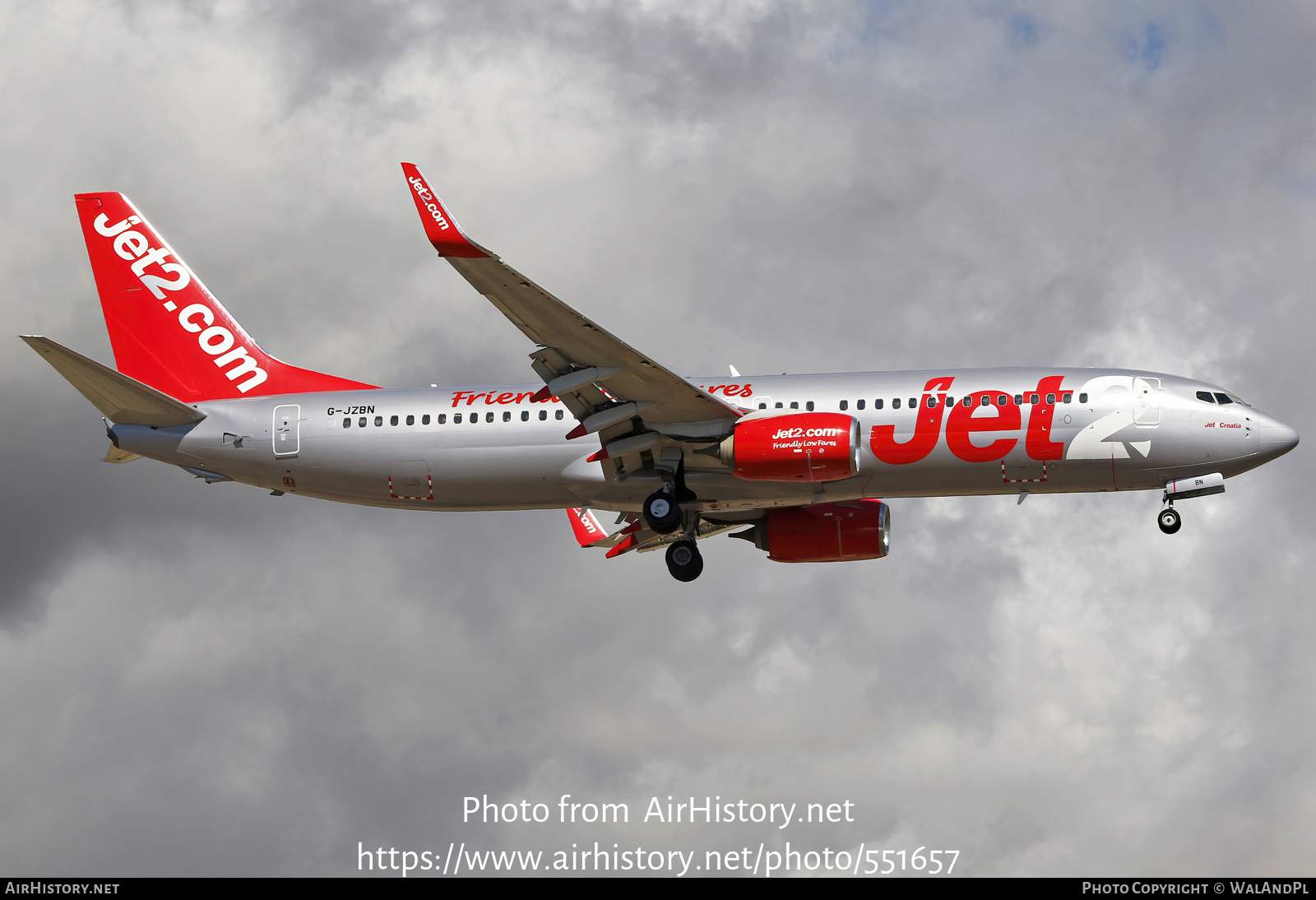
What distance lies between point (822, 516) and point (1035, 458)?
9.13 metres

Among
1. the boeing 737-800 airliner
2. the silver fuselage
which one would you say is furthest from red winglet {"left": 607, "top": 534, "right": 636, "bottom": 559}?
the silver fuselage

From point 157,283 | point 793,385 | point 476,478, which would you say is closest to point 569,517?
point 476,478

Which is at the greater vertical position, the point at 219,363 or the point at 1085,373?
the point at 219,363

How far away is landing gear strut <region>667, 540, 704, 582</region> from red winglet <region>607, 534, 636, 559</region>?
4581 mm

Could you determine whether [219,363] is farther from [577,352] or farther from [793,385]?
[793,385]

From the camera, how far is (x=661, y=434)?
41250 millimetres

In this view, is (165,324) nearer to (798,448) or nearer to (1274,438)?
(798,448)

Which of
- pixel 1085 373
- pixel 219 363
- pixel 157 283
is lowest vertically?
pixel 1085 373

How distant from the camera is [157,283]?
49.6 meters

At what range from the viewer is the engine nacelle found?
46.8m

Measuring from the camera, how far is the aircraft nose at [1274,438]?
130 feet

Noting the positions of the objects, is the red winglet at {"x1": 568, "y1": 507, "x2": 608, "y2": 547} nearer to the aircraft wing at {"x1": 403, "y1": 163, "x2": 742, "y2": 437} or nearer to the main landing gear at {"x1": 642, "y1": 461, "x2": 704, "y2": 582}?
the main landing gear at {"x1": 642, "y1": 461, "x2": 704, "y2": 582}

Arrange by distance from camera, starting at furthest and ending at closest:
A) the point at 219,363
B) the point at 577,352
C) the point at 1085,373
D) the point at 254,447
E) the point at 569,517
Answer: the point at 569,517 → the point at 219,363 → the point at 254,447 → the point at 1085,373 → the point at 577,352

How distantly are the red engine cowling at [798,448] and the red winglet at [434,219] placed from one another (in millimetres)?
10550
